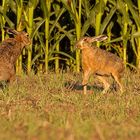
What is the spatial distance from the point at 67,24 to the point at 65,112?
26.2 feet

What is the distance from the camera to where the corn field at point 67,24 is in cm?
1409

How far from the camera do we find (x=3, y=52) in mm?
10938

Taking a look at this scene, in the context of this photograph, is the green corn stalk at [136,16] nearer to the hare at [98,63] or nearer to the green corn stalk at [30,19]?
the green corn stalk at [30,19]

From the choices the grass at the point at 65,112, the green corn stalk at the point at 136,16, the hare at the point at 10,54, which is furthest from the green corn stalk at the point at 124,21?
the hare at the point at 10,54

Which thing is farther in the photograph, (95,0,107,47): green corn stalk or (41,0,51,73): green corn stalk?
(41,0,51,73): green corn stalk

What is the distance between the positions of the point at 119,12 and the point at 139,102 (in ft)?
19.3

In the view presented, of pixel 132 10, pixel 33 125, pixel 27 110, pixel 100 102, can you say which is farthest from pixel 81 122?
pixel 132 10

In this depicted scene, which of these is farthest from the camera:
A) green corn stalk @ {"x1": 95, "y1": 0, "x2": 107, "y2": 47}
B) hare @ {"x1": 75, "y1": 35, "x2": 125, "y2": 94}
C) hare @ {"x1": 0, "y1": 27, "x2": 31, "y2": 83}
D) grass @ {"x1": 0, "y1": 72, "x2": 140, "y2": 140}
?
green corn stalk @ {"x1": 95, "y1": 0, "x2": 107, "y2": 47}

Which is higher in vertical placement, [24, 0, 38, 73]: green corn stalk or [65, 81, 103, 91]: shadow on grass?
[24, 0, 38, 73]: green corn stalk

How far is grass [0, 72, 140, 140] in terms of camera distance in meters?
6.15

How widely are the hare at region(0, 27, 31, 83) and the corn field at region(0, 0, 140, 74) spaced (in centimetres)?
195

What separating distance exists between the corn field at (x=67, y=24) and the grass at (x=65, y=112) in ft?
6.18

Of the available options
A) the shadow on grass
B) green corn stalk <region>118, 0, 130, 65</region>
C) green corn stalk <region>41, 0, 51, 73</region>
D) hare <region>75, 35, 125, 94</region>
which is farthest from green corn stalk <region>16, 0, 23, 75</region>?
hare <region>75, 35, 125, 94</region>

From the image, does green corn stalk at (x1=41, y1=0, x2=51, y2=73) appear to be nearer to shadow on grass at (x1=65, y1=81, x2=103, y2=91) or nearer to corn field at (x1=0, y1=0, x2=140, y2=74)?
corn field at (x1=0, y1=0, x2=140, y2=74)
